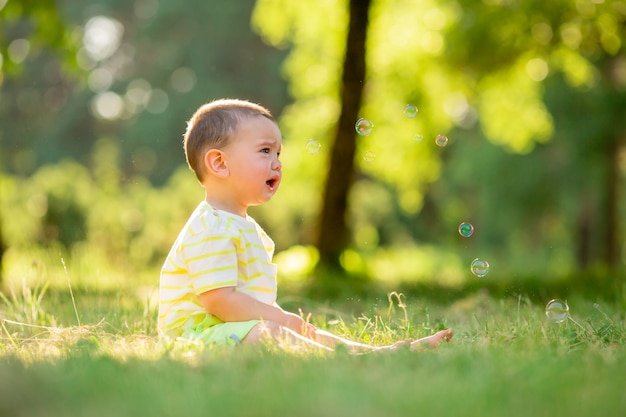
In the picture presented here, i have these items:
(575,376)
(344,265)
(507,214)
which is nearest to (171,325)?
(575,376)

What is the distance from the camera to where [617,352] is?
9.26ft

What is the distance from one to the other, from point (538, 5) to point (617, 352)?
7.43 m

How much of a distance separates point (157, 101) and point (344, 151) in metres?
19.5

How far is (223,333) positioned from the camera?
119 inches

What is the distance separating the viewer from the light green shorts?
2.94 metres

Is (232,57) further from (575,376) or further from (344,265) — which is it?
(575,376)

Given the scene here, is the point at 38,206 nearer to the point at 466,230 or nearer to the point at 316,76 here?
the point at 316,76

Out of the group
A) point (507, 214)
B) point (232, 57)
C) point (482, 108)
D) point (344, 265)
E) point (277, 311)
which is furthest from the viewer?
point (232, 57)

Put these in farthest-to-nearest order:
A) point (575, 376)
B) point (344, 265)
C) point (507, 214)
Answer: point (507, 214) < point (344, 265) < point (575, 376)

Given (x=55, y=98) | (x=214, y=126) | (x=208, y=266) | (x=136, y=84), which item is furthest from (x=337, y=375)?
(x=55, y=98)

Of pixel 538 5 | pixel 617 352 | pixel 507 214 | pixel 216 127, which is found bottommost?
pixel 507 214

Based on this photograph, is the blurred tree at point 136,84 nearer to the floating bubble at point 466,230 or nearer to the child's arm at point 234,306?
the floating bubble at point 466,230

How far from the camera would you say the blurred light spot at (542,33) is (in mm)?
9852

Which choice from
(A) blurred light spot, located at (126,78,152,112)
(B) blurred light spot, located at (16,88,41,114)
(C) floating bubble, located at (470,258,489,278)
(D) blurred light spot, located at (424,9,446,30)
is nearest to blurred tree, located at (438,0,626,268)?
(D) blurred light spot, located at (424,9,446,30)
